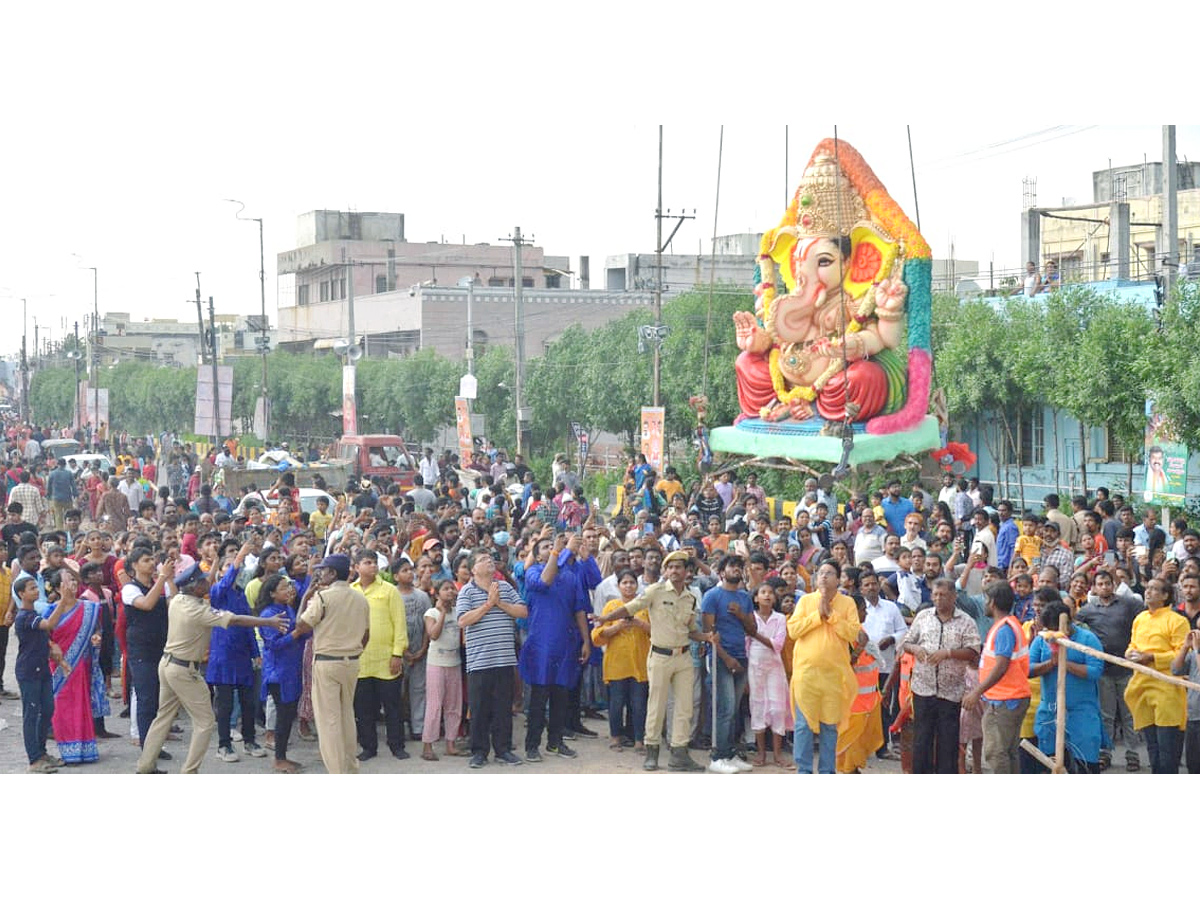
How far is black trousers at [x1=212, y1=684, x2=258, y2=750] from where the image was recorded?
373 inches

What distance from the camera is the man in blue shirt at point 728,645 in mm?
9117

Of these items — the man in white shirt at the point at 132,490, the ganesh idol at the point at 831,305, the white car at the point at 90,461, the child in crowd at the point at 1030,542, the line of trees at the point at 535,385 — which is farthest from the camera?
the line of trees at the point at 535,385

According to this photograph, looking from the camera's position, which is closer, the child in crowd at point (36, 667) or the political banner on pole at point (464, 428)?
the child in crowd at point (36, 667)

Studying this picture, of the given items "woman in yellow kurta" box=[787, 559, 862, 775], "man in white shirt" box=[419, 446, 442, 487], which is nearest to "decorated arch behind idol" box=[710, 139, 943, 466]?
"man in white shirt" box=[419, 446, 442, 487]

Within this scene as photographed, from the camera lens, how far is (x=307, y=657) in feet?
31.2

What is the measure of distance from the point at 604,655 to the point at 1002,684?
2.92m

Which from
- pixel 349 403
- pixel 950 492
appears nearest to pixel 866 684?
pixel 950 492

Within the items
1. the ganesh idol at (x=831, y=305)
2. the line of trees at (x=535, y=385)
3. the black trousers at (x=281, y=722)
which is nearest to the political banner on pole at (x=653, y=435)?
the ganesh idol at (x=831, y=305)

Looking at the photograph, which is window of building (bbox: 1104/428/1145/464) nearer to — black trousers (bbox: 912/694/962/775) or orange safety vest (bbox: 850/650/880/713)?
orange safety vest (bbox: 850/650/880/713)

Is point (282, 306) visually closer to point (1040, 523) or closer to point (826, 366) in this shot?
point (826, 366)

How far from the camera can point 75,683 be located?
927 centimetres

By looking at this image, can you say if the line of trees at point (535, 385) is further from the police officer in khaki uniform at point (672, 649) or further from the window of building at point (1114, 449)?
the police officer in khaki uniform at point (672, 649)

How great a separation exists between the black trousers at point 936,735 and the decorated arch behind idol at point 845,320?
12.8 m

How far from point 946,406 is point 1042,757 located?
49.9ft
